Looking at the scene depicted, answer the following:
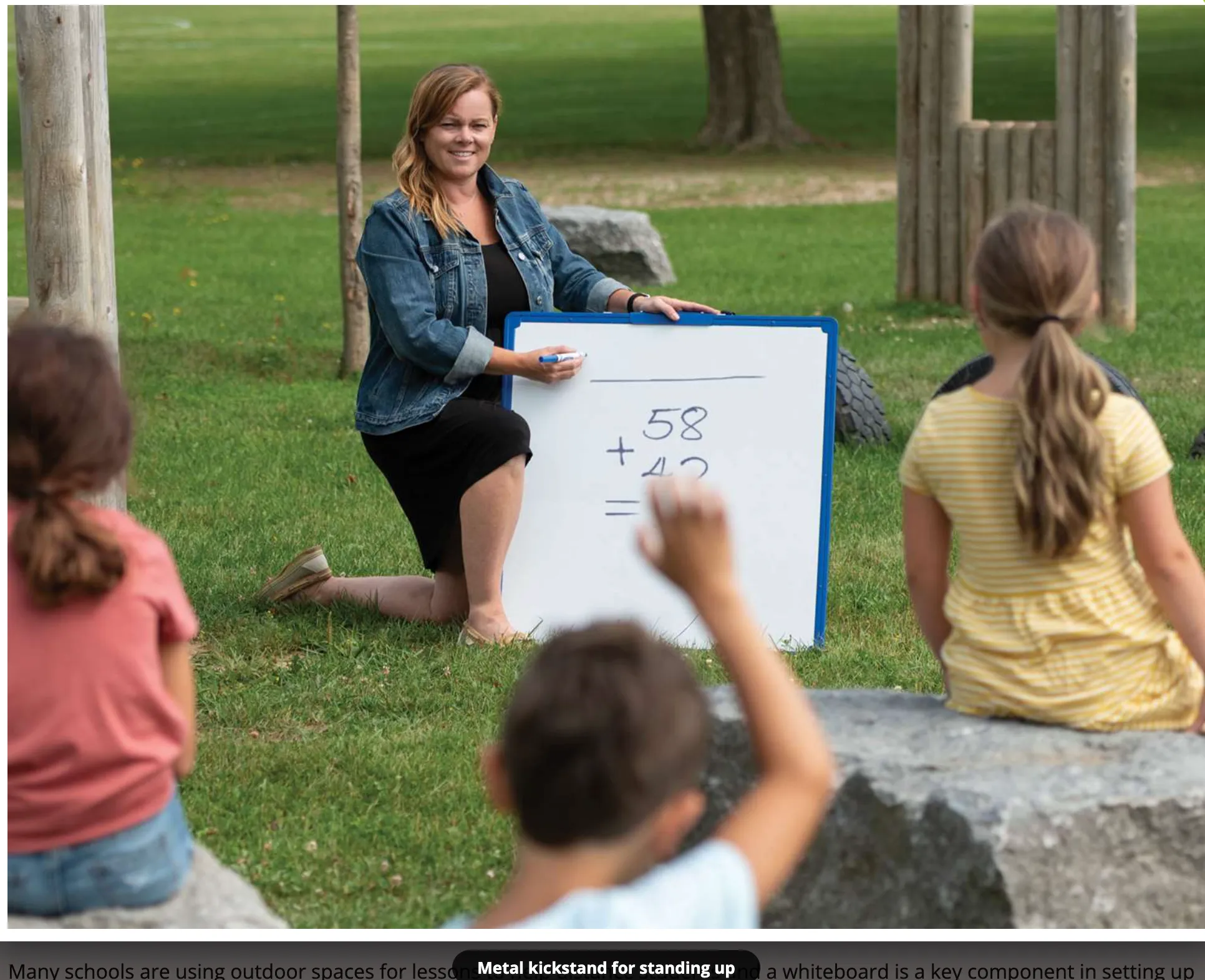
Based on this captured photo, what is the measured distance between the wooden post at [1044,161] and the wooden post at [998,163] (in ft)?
0.77

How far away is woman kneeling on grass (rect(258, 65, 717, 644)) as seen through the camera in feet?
16.6

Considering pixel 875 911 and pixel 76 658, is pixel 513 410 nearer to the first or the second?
pixel 875 911

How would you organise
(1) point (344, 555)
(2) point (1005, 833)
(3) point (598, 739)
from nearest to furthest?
1. (3) point (598, 739)
2. (2) point (1005, 833)
3. (1) point (344, 555)

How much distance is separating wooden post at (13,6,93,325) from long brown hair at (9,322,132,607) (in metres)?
2.37

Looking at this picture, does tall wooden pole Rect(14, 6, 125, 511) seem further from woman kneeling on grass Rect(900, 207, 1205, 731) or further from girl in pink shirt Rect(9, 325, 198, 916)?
woman kneeling on grass Rect(900, 207, 1205, 731)

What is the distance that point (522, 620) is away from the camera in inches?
212

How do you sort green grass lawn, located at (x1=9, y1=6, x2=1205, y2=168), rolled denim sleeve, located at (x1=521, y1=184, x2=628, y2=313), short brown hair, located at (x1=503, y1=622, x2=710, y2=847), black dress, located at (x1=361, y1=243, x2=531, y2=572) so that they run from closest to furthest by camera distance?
short brown hair, located at (x1=503, y1=622, x2=710, y2=847)
black dress, located at (x1=361, y1=243, x2=531, y2=572)
rolled denim sleeve, located at (x1=521, y1=184, x2=628, y2=313)
green grass lawn, located at (x1=9, y1=6, x2=1205, y2=168)

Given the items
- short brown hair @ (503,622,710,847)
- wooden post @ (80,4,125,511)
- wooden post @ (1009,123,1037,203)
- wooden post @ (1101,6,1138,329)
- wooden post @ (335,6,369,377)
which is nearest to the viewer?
short brown hair @ (503,622,710,847)

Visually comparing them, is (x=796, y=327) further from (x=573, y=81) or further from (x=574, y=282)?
(x=573, y=81)

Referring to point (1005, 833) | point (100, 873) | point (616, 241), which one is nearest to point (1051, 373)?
point (1005, 833)

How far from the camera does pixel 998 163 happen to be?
472 inches

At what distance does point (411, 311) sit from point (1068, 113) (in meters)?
7.55

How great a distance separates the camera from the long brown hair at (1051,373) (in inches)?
118

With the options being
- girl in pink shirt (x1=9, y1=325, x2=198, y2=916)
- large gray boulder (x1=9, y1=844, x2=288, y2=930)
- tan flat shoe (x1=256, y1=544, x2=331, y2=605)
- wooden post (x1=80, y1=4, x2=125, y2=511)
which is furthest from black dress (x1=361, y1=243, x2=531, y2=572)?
girl in pink shirt (x1=9, y1=325, x2=198, y2=916)
